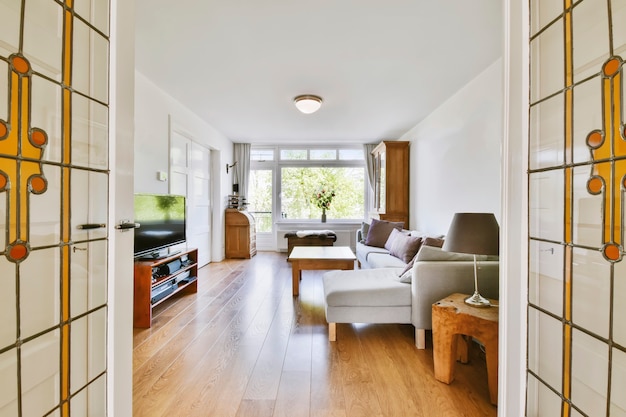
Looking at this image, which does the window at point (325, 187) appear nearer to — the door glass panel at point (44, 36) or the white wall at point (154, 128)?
the white wall at point (154, 128)

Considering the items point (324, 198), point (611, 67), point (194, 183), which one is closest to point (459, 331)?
point (611, 67)

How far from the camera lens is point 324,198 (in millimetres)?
6238

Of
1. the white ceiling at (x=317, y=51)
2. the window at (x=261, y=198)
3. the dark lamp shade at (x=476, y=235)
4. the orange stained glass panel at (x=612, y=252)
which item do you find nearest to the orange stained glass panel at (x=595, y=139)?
the orange stained glass panel at (x=612, y=252)

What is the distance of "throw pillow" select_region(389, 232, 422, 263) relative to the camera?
3.42m

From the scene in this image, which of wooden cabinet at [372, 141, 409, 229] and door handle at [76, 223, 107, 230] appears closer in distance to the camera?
door handle at [76, 223, 107, 230]

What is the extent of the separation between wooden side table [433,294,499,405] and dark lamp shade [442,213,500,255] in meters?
0.35

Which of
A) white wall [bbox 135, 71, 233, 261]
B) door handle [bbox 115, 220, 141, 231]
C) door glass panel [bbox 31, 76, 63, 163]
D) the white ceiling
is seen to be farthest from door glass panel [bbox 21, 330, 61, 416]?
white wall [bbox 135, 71, 233, 261]

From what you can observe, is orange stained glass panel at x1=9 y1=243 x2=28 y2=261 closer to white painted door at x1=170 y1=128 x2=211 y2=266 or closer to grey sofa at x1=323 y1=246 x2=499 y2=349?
grey sofa at x1=323 y1=246 x2=499 y2=349

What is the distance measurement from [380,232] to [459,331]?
9.73 ft

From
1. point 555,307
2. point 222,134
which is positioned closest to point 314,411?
point 555,307

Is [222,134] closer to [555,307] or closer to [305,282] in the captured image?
[305,282]

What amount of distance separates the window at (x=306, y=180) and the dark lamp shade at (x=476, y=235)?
4578mm

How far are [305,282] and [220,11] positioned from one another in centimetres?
318

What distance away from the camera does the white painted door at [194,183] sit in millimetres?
3900
